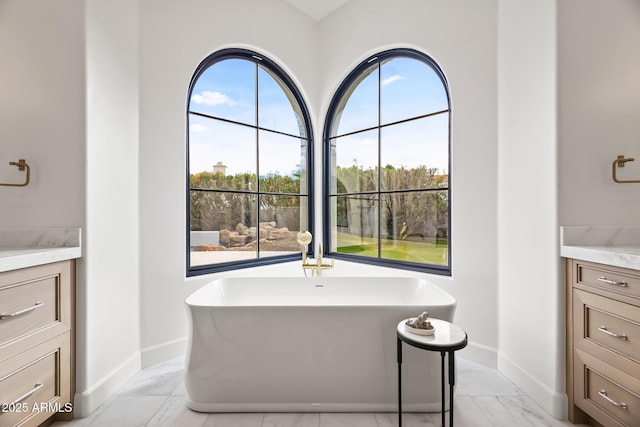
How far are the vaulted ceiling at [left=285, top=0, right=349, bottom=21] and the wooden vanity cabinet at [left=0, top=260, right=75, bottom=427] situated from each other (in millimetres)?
2910

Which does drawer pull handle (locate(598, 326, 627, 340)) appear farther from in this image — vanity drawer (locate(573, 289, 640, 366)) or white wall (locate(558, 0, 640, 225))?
white wall (locate(558, 0, 640, 225))

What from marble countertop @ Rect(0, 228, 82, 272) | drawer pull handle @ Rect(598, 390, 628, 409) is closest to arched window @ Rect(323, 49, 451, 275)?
drawer pull handle @ Rect(598, 390, 628, 409)

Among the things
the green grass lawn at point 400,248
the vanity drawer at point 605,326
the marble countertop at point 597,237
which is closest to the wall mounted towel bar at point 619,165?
the marble countertop at point 597,237

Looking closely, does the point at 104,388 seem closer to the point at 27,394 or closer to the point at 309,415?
the point at 27,394

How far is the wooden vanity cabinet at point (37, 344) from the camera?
1.32 meters

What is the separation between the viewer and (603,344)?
1449 mm

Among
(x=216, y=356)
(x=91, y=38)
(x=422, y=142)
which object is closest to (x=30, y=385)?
(x=216, y=356)

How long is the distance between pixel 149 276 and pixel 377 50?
2660mm

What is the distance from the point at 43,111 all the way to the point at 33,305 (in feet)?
3.32

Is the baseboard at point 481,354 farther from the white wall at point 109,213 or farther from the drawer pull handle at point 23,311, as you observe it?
the drawer pull handle at point 23,311

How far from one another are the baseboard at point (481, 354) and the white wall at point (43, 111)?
261 centimetres

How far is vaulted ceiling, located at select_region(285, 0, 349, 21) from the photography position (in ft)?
10.1

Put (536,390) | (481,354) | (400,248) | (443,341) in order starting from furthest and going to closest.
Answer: (400,248) → (481,354) → (536,390) → (443,341)

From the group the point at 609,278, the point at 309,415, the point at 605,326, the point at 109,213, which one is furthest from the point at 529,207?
the point at 109,213
